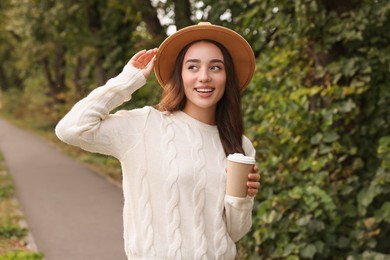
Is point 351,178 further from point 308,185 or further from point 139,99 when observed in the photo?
point 139,99

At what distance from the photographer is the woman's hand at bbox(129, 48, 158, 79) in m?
2.63

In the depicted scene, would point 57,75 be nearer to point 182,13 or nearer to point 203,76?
point 182,13

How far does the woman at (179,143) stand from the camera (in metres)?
2.48

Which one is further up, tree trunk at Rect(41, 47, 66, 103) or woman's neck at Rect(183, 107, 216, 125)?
woman's neck at Rect(183, 107, 216, 125)

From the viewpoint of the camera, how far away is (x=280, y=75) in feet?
19.7

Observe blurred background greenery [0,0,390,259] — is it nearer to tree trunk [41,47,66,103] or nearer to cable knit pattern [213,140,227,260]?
cable knit pattern [213,140,227,260]

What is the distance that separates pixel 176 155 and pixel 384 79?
3.37 meters

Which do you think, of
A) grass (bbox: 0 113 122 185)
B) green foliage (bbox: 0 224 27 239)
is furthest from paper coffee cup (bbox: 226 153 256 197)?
grass (bbox: 0 113 122 185)

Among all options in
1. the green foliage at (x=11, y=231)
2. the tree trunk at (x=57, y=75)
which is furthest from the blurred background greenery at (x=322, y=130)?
the tree trunk at (x=57, y=75)

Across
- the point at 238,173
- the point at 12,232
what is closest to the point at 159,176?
the point at 238,173

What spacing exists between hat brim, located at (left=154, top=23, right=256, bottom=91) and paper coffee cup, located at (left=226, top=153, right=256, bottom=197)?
0.48 metres

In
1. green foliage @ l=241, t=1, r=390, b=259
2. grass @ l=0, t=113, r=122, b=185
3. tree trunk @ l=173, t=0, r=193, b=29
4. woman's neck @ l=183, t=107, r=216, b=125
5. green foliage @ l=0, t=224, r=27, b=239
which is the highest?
tree trunk @ l=173, t=0, r=193, b=29

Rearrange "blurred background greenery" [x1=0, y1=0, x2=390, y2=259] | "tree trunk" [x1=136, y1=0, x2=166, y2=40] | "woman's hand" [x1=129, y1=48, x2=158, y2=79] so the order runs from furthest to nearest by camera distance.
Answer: "tree trunk" [x1=136, y1=0, x2=166, y2=40] < "blurred background greenery" [x1=0, y1=0, x2=390, y2=259] < "woman's hand" [x1=129, y1=48, x2=158, y2=79]

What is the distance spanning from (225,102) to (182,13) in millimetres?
7023
